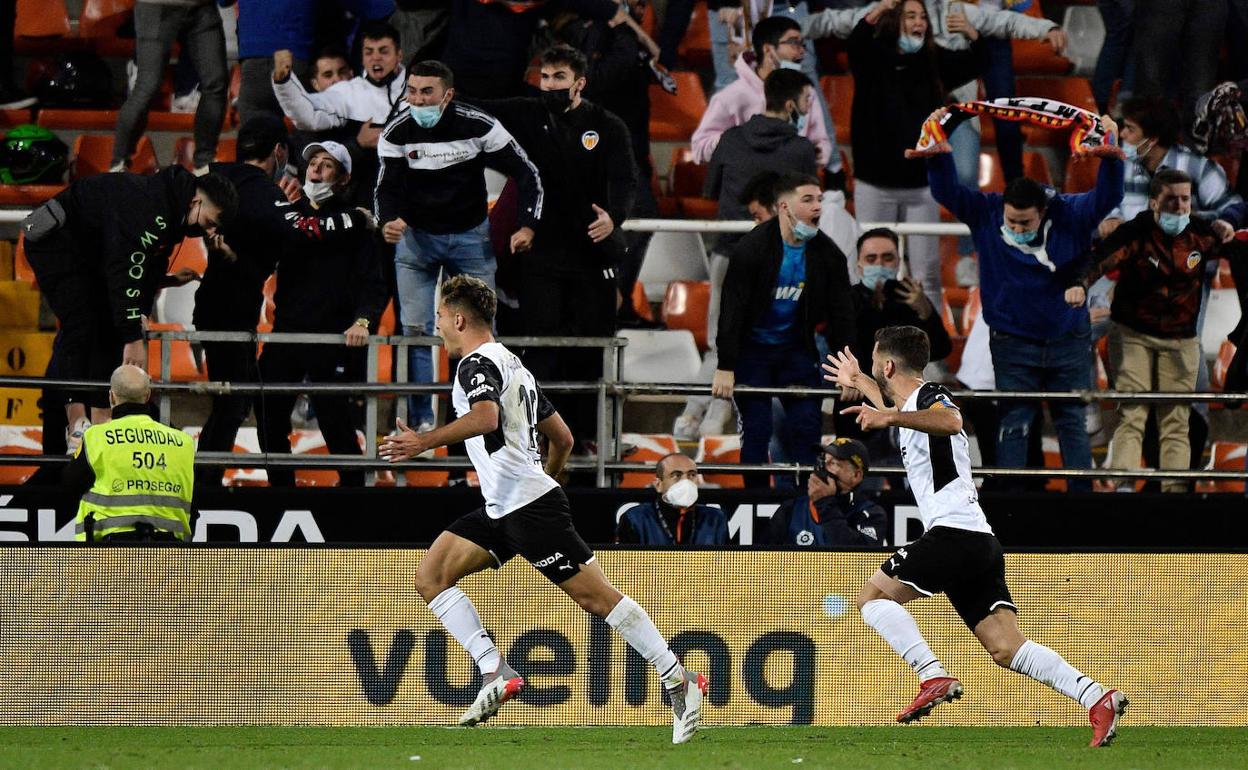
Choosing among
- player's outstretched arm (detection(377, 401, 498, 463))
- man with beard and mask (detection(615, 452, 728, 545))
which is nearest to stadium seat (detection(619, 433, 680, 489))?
man with beard and mask (detection(615, 452, 728, 545))

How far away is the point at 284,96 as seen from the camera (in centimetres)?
1101

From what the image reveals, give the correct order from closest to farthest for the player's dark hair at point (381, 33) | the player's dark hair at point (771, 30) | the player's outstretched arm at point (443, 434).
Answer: the player's outstretched arm at point (443, 434) < the player's dark hair at point (381, 33) < the player's dark hair at point (771, 30)

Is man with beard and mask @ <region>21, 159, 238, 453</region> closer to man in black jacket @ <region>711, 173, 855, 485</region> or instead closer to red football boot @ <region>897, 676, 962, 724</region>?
man in black jacket @ <region>711, 173, 855, 485</region>

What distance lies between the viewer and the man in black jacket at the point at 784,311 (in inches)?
395

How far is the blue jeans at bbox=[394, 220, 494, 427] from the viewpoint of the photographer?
10.1 metres

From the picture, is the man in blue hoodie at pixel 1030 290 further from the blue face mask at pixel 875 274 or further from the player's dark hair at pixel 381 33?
the player's dark hair at pixel 381 33

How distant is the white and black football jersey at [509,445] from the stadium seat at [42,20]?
8949 mm

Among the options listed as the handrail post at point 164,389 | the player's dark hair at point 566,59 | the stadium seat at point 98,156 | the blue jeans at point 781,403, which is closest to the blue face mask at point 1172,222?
the blue jeans at point 781,403

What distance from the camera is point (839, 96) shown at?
1507cm

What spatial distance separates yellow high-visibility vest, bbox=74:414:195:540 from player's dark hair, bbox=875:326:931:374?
131 inches

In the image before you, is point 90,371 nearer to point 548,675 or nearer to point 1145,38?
point 548,675

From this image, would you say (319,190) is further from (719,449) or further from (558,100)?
(719,449)

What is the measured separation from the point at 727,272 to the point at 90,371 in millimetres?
3467

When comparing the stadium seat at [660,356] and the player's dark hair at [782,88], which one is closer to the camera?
the player's dark hair at [782,88]
